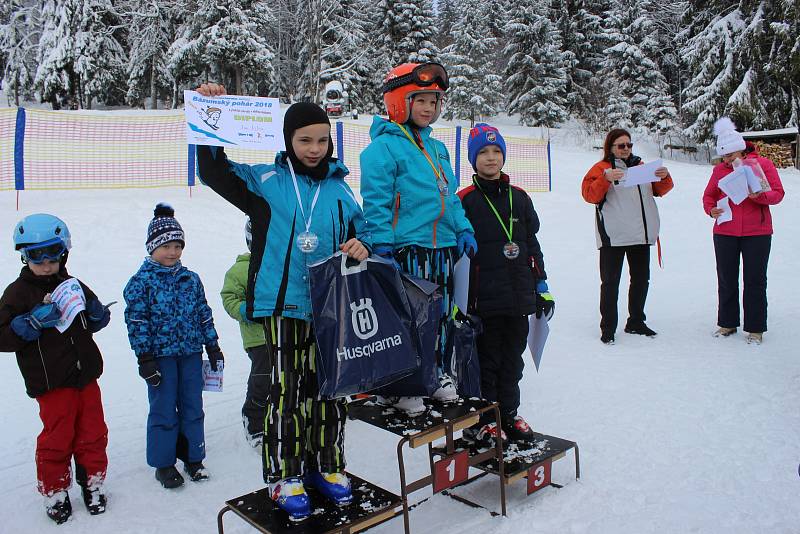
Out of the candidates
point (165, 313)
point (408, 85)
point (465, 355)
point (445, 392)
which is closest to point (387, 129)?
point (408, 85)

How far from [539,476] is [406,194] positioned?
1.70 meters

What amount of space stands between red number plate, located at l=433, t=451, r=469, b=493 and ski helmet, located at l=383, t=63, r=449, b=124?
5.98ft

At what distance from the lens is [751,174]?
6207 mm

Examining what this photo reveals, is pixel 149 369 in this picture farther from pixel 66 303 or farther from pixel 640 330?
pixel 640 330

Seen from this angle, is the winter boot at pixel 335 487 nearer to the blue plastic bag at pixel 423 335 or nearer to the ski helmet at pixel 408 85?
the blue plastic bag at pixel 423 335

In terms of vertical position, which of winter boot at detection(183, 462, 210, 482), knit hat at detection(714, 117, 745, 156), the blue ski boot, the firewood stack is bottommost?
winter boot at detection(183, 462, 210, 482)

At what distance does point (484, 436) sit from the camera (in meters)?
3.72

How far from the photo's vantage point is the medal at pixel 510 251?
12.7ft

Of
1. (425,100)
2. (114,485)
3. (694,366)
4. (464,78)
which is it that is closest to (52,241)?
(114,485)

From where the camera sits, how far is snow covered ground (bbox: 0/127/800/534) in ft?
10.8

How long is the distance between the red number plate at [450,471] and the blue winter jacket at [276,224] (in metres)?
0.97

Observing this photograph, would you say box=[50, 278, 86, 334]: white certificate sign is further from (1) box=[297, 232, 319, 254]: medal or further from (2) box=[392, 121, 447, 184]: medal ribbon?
(2) box=[392, 121, 447, 184]: medal ribbon

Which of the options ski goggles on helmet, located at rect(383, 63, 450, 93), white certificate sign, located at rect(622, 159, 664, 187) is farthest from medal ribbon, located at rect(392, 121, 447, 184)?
white certificate sign, located at rect(622, 159, 664, 187)

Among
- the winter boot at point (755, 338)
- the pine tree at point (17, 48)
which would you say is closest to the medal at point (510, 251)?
the winter boot at point (755, 338)
